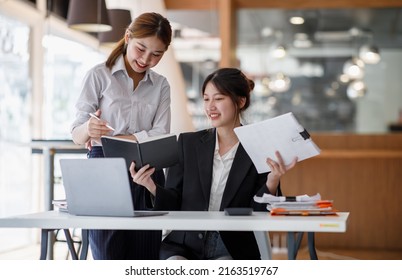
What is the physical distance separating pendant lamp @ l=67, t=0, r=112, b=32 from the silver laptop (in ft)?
8.81

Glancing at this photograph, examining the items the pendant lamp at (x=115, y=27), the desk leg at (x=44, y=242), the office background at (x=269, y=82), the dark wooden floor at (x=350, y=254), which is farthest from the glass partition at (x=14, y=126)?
the desk leg at (x=44, y=242)

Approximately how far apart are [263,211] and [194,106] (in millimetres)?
5129

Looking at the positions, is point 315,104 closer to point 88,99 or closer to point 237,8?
point 237,8

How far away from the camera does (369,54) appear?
307 inches

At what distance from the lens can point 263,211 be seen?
2.55m

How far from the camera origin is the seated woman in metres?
2.52

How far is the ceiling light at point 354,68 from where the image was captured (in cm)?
784

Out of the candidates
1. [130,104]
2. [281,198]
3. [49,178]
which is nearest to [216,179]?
[281,198]

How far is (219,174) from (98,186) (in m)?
0.57

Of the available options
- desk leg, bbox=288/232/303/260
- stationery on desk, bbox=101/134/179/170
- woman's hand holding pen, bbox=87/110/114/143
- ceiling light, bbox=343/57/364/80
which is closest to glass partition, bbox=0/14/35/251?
woman's hand holding pen, bbox=87/110/114/143

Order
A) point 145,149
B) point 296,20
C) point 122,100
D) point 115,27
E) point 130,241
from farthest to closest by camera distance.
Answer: point 296,20 → point 115,27 → point 122,100 → point 130,241 → point 145,149

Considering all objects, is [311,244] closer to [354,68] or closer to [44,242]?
[44,242]
